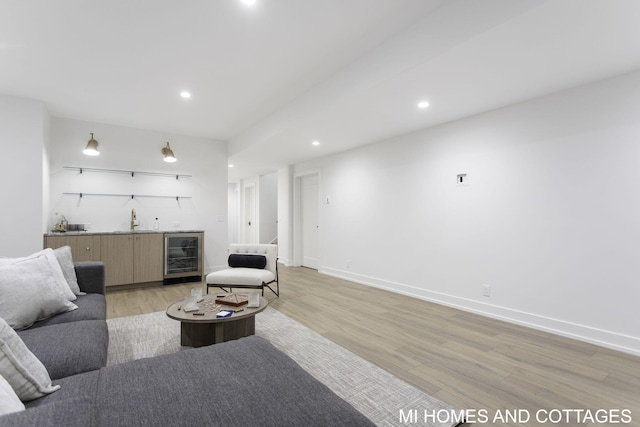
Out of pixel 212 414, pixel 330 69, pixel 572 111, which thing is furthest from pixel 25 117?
pixel 572 111

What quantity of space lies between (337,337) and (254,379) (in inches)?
72.1

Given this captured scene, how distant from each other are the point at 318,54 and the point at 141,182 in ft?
13.3

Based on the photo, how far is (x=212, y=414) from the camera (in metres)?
0.97

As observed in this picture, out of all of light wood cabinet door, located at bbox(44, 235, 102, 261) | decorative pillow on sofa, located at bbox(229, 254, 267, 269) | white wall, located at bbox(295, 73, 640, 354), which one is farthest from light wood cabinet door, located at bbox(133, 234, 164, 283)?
white wall, located at bbox(295, 73, 640, 354)

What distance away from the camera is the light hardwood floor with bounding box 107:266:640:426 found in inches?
77.4

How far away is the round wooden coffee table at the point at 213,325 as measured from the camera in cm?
238

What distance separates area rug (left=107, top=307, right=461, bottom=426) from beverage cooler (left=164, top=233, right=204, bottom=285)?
1.68m

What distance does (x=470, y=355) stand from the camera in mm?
2553

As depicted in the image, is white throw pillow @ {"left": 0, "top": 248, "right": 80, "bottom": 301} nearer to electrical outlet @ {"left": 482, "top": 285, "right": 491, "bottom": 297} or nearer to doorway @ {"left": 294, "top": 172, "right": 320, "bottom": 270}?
electrical outlet @ {"left": 482, "top": 285, "right": 491, "bottom": 297}

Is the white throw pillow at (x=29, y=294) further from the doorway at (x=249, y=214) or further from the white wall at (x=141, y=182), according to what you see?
the doorway at (x=249, y=214)

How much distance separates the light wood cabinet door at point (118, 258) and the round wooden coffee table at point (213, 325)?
8.71 feet

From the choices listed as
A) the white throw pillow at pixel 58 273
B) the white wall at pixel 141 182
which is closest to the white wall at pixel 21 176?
the white wall at pixel 141 182

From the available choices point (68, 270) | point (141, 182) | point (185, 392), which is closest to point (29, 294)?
point (68, 270)

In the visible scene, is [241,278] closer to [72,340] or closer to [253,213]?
[72,340]
